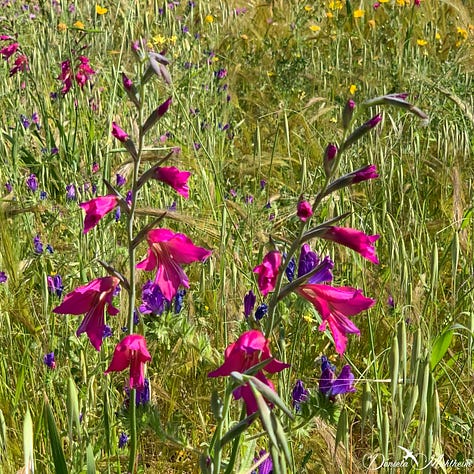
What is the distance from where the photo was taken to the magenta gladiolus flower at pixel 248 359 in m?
1.10

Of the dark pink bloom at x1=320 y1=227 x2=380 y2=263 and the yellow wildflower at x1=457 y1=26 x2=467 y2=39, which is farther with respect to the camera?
the yellow wildflower at x1=457 y1=26 x2=467 y2=39

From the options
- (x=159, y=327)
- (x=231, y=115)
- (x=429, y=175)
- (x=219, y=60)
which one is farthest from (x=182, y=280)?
(x=219, y=60)

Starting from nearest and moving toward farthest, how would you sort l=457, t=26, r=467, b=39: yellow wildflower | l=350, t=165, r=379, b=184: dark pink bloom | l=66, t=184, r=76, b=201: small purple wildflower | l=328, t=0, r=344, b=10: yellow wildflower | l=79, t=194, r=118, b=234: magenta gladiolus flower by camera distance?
l=350, t=165, r=379, b=184: dark pink bloom → l=79, t=194, r=118, b=234: magenta gladiolus flower → l=66, t=184, r=76, b=201: small purple wildflower → l=457, t=26, r=467, b=39: yellow wildflower → l=328, t=0, r=344, b=10: yellow wildflower

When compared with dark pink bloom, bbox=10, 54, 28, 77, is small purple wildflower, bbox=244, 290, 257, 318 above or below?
below

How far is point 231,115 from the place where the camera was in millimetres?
4121

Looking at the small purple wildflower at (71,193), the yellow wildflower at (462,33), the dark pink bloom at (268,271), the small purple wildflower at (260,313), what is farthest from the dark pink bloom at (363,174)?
the yellow wildflower at (462,33)

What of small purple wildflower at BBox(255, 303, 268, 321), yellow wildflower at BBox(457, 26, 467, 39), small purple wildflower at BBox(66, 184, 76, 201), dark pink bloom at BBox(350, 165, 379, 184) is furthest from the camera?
yellow wildflower at BBox(457, 26, 467, 39)

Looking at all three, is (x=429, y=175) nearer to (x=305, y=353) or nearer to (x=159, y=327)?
(x=305, y=353)

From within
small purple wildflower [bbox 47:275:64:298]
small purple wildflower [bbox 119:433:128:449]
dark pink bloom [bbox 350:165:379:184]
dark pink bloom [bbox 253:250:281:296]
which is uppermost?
dark pink bloom [bbox 350:165:379:184]

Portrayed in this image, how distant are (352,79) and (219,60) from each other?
111 cm

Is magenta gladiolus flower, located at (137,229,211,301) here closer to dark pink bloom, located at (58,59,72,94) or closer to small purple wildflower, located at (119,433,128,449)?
small purple wildflower, located at (119,433,128,449)

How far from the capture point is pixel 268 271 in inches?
44.7

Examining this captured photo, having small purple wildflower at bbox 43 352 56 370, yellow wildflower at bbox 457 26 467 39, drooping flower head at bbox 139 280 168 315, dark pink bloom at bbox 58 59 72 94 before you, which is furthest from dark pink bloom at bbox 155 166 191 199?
yellow wildflower at bbox 457 26 467 39

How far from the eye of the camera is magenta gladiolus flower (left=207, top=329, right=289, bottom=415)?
1100 millimetres
